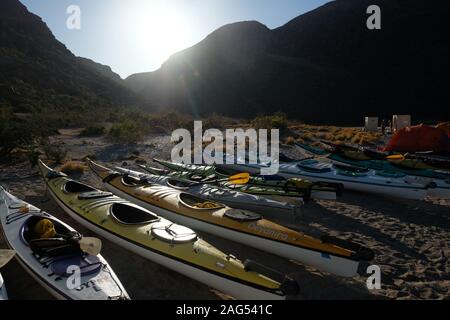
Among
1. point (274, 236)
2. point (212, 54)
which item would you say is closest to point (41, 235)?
point (274, 236)

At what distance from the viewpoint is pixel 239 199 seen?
250 inches

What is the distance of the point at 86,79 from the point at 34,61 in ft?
30.2

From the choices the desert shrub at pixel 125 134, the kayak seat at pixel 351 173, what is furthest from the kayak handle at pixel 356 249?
the desert shrub at pixel 125 134

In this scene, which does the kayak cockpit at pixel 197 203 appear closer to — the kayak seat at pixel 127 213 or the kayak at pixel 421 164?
the kayak seat at pixel 127 213

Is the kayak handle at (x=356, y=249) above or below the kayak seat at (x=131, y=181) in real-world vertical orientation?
below

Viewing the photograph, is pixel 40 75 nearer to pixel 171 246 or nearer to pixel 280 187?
pixel 280 187

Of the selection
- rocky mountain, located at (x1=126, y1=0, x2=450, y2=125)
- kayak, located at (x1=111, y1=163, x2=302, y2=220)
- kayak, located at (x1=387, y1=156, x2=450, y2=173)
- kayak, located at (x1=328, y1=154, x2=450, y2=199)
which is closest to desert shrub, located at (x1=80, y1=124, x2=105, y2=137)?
kayak, located at (x1=111, y1=163, x2=302, y2=220)

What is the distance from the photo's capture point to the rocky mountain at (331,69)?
5175cm

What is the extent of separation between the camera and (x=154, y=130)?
22.7 metres

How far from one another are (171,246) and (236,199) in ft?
7.82

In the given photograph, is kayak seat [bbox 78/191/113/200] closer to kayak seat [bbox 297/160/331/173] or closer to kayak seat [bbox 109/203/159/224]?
kayak seat [bbox 109/203/159/224]

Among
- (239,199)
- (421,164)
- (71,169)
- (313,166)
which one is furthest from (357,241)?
(71,169)

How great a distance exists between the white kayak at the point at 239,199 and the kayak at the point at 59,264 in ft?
9.64

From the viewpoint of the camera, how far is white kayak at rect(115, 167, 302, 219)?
576 centimetres
